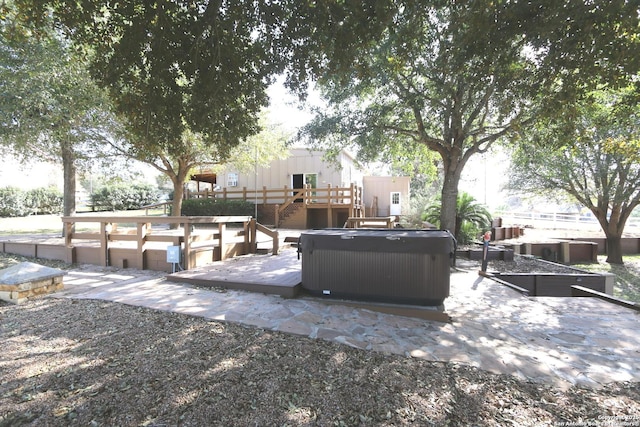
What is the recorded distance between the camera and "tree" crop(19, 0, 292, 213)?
12.1 feet

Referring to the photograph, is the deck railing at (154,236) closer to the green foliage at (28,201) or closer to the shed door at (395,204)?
the shed door at (395,204)

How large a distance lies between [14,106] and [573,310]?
36.8 feet

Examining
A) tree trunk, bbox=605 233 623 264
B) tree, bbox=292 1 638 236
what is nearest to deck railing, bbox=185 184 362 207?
tree, bbox=292 1 638 236

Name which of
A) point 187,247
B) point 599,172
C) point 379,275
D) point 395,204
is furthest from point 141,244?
point 395,204

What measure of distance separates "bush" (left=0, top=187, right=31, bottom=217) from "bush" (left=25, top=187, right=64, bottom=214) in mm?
394

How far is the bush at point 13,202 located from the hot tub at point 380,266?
23089mm

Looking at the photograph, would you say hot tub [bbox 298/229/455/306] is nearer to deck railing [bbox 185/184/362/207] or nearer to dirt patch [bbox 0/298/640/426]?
dirt patch [bbox 0/298/640/426]

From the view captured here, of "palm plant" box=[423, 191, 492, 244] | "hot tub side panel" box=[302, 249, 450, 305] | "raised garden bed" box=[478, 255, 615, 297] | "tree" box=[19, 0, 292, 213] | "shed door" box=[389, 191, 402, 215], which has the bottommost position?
"raised garden bed" box=[478, 255, 615, 297]

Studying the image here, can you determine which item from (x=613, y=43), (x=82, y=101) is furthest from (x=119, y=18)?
(x=613, y=43)

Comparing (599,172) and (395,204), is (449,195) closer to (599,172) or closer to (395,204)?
(599,172)

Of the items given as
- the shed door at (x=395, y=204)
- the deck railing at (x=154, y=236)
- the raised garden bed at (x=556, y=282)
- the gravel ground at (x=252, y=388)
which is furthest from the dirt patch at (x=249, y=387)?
the shed door at (x=395, y=204)

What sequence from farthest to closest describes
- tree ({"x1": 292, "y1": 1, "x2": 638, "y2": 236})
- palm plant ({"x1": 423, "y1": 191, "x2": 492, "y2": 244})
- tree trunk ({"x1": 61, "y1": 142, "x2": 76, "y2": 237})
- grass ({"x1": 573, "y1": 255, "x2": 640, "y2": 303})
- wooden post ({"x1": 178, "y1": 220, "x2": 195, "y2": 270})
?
1. palm plant ({"x1": 423, "y1": 191, "x2": 492, "y2": 244})
2. tree trunk ({"x1": 61, "y1": 142, "x2": 76, "y2": 237})
3. grass ({"x1": 573, "y1": 255, "x2": 640, "y2": 303})
4. wooden post ({"x1": 178, "y1": 220, "x2": 195, "y2": 270})
5. tree ({"x1": 292, "y1": 1, "x2": 638, "y2": 236})

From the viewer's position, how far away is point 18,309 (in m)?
4.11

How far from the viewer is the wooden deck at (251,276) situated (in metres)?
4.83
